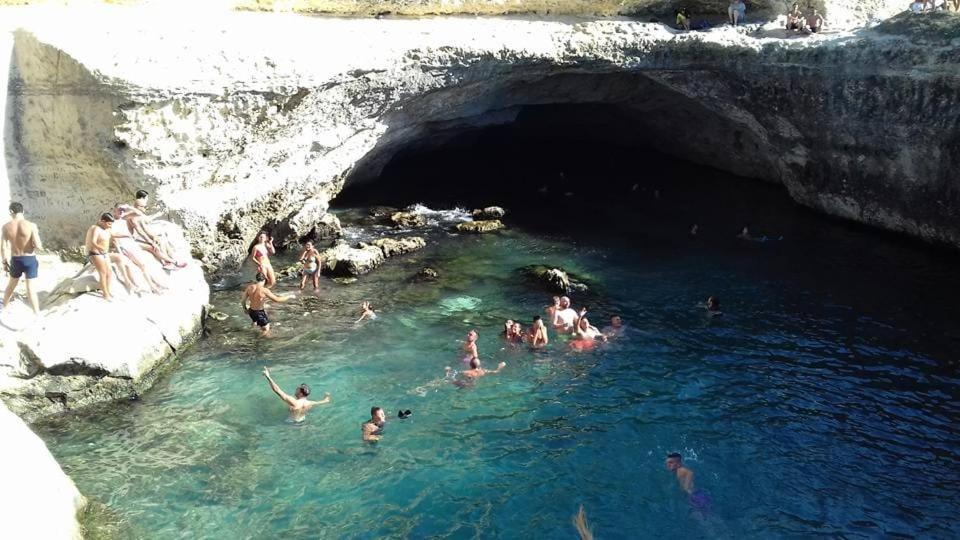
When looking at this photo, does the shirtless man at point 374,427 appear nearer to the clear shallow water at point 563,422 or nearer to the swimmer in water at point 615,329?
the clear shallow water at point 563,422

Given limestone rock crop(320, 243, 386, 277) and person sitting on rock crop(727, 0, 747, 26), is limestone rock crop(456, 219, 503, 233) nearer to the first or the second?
limestone rock crop(320, 243, 386, 277)

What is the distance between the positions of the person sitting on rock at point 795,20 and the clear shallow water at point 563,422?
26.1ft

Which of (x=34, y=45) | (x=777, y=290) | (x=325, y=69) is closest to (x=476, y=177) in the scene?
(x=325, y=69)

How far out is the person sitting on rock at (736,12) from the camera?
965 inches

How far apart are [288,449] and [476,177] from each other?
2042 cm

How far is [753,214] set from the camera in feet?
85.9

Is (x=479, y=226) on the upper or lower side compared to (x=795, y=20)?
lower

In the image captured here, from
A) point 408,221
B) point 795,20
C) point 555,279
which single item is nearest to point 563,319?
point 555,279

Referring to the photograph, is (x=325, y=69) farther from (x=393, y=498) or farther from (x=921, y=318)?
(x=921, y=318)

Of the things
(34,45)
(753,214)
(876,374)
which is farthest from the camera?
(753,214)

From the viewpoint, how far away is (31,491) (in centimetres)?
985

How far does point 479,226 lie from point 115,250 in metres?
12.1

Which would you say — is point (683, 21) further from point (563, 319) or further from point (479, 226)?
point (563, 319)

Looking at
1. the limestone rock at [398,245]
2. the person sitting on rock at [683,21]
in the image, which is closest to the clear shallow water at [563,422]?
the limestone rock at [398,245]
